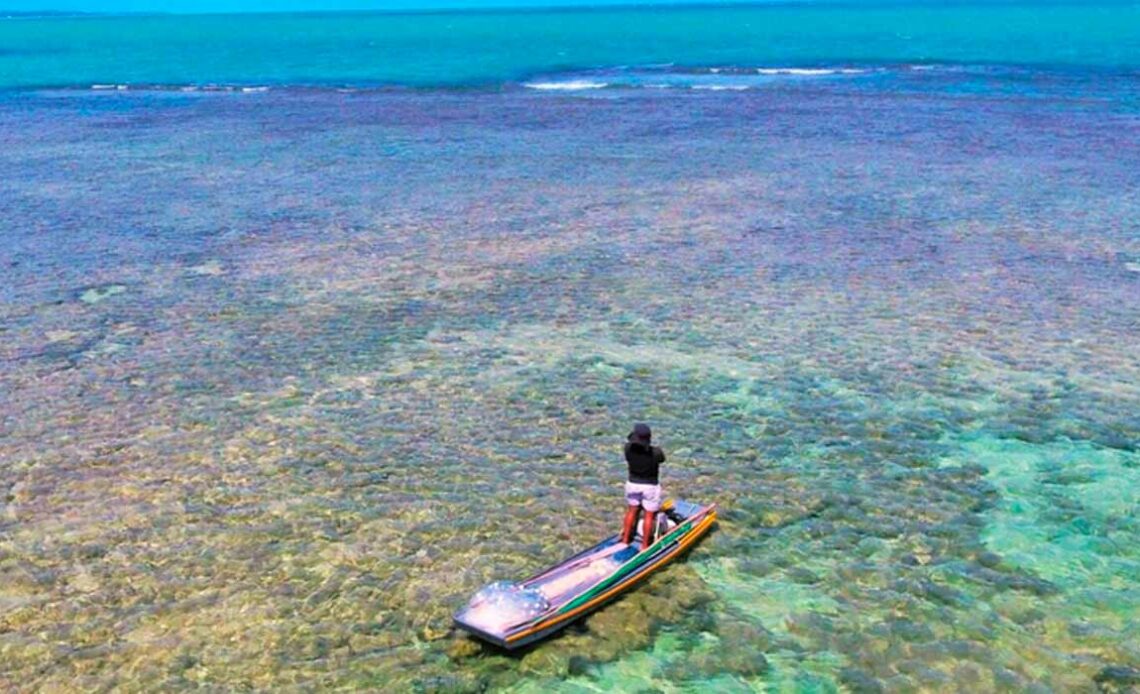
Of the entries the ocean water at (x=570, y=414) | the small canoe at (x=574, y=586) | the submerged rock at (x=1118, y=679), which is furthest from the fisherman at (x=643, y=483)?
the submerged rock at (x=1118, y=679)

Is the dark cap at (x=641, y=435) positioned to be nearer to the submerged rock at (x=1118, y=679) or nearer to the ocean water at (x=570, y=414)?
the ocean water at (x=570, y=414)

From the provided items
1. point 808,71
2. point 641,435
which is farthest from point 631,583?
point 808,71

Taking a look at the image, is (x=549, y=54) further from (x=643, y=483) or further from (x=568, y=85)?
(x=643, y=483)

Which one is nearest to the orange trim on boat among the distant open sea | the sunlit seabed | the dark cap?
the sunlit seabed

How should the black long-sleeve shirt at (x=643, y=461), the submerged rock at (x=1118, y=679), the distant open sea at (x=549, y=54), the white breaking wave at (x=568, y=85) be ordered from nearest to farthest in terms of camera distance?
the submerged rock at (x=1118, y=679) < the black long-sleeve shirt at (x=643, y=461) < the white breaking wave at (x=568, y=85) < the distant open sea at (x=549, y=54)

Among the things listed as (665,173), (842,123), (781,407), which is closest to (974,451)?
(781,407)

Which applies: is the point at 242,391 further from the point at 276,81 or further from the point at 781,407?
the point at 276,81

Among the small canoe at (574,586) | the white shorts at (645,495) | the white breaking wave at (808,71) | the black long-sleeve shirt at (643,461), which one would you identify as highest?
the white breaking wave at (808,71)

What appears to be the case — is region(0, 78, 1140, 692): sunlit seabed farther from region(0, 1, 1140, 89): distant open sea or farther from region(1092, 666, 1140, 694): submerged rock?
region(0, 1, 1140, 89): distant open sea
